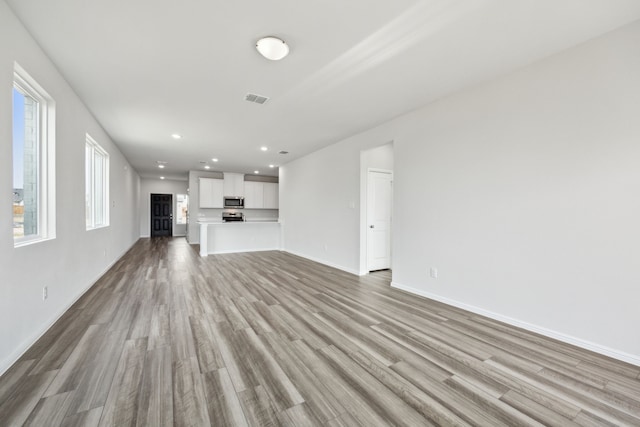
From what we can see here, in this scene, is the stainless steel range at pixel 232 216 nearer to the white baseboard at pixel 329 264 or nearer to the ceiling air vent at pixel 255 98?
the white baseboard at pixel 329 264

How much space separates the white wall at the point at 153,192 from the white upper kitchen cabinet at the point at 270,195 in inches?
193

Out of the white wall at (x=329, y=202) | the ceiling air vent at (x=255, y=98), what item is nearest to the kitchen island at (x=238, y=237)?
the white wall at (x=329, y=202)

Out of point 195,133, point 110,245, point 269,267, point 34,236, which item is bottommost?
point 269,267

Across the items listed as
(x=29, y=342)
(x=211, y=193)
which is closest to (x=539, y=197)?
(x=29, y=342)

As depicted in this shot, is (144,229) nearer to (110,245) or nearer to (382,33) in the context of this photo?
(110,245)

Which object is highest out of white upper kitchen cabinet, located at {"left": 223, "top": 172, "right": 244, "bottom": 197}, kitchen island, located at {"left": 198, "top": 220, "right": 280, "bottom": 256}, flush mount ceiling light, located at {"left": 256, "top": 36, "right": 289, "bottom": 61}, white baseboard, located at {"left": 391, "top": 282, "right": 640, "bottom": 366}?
flush mount ceiling light, located at {"left": 256, "top": 36, "right": 289, "bottom": 61}

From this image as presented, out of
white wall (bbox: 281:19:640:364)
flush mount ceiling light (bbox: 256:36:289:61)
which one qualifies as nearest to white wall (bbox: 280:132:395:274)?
white wall (bbox: 281:19:640:364)

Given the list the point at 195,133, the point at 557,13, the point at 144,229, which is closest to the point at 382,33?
the point at 557,13

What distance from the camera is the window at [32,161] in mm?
2250

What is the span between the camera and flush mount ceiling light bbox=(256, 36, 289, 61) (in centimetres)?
222

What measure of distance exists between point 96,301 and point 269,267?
2.82 m

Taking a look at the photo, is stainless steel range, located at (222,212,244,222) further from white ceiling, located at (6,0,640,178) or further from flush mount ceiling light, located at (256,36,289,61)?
flush mount ceiling light, located at (256,36,289,61)

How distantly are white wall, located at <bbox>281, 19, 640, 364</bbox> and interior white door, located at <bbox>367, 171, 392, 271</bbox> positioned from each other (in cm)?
111

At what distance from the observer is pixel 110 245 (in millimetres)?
5398
